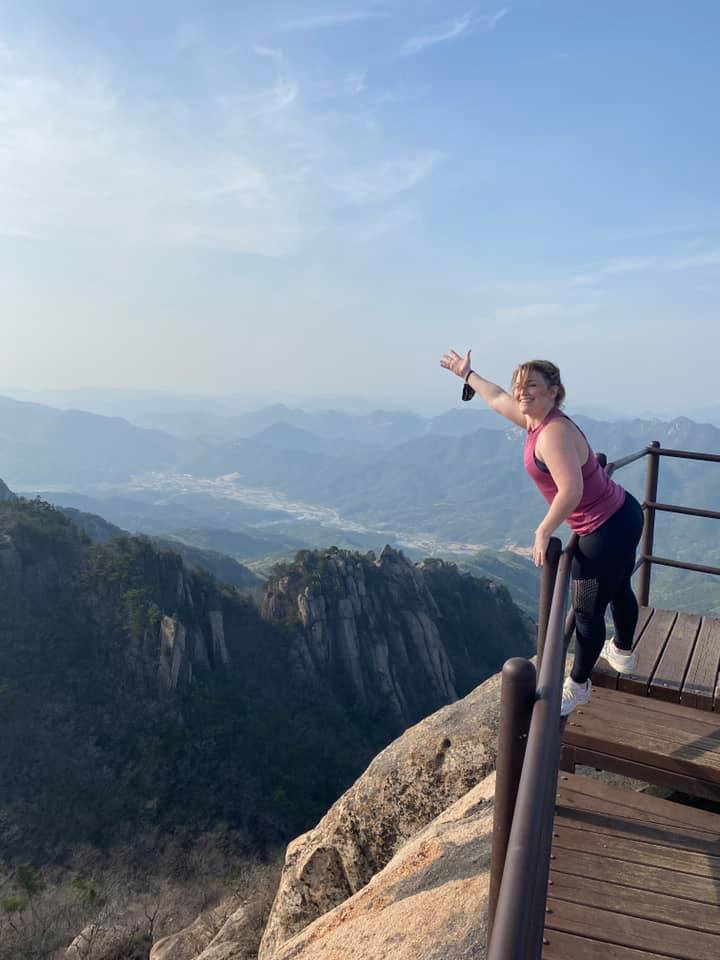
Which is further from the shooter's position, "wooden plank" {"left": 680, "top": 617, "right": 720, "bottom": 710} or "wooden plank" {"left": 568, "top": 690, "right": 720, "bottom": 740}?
"wooden plank" {"left": 680, "top": 617, "right": 720, "bottom": 710}

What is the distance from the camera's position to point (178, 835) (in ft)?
109

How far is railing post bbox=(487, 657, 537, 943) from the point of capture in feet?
7.07

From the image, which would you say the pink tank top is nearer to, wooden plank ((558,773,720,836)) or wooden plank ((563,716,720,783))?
wooden plank ((563,716,720,783))

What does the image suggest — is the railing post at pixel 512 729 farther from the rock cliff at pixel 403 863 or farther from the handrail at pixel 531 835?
the rock cliff at pixel 403 863

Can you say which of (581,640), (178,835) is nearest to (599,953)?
(581,640)

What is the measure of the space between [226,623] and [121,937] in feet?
135

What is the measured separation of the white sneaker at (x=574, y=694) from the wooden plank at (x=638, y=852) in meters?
1.12

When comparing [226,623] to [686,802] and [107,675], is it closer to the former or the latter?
[107,675]

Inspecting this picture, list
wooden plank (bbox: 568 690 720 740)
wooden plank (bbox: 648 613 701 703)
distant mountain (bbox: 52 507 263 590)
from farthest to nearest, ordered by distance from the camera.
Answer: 1. distant mountain (bbox: 52 507 263 590)
2. wooden plank (bbox: 648 613 701 703)
3. wooden plank (bbox: 568 690 720 740)

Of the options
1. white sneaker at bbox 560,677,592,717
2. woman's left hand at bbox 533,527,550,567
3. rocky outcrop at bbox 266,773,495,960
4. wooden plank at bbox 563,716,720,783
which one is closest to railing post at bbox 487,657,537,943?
woman's left hand at bbox 533,527,550,567

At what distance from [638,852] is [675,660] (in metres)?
2.25

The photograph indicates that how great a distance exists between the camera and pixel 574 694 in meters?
4.75

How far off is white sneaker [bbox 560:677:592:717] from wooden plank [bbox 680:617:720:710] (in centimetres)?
73

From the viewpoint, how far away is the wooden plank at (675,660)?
495 cm
